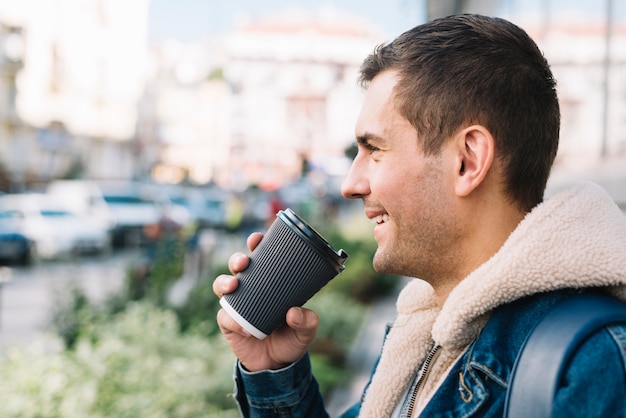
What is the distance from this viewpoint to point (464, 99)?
1.33 meters

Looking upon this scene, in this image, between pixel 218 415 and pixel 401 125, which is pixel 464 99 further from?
pixel 218 415

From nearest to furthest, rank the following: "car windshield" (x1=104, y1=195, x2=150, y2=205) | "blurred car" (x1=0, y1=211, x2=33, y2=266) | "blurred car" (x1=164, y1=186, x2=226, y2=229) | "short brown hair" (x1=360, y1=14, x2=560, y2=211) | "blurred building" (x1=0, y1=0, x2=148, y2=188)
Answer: "short brown hair" (x1=360, y1=14, x2=560, y2=211) → "blurred car" (x1=0, y1=211, x2=33, y2=266) → "car windshield" (x1=104, y1=195, x2=150, y2=205) → "blurred car" (x1=164, y1=186, x2=226, y2=229) → "blurred building" (x1=0, y1=0, x2=148, y2=188)

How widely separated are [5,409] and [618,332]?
323 centimetres

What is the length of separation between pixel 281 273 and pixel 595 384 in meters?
0.68

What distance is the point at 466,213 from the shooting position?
1387mm

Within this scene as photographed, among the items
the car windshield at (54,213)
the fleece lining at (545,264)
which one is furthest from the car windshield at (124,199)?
the fleece lining at (545,264)

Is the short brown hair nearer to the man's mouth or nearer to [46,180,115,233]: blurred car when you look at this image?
the man's mouth

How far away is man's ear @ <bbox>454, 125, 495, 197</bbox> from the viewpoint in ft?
4.34

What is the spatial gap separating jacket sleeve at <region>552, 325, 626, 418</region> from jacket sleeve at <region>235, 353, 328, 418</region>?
0.86 meters

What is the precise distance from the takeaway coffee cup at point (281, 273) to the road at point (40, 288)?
3.68m

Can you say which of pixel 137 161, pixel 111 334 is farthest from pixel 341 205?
pixel 111 334

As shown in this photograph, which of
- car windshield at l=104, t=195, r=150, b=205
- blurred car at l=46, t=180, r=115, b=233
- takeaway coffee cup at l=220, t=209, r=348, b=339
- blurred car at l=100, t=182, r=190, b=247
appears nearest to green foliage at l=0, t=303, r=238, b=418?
takeaway coffee cup at l=220, t=209, r=348, b=339

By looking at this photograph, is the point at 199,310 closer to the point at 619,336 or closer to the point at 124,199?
the point at 619,336

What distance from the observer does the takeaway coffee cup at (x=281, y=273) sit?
1450 mm
